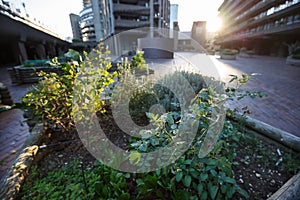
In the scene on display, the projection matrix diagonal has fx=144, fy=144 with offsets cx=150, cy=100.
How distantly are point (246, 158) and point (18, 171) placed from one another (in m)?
2.41

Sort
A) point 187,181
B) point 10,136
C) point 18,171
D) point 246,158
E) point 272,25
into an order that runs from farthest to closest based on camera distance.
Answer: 1. point 272,25
2. point 10,136
3. point 246,158
4. point 18,171
5. point 187,181

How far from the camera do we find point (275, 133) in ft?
6.51

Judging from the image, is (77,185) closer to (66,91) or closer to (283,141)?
(66,91)

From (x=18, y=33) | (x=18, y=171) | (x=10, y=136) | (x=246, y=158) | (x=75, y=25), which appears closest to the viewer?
(x=18, y=171)

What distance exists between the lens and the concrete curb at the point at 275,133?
1816 mm

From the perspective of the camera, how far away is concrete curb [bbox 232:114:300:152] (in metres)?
1.82

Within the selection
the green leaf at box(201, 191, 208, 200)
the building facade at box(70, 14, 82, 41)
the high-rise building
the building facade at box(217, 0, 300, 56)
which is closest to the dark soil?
the green leaf at box(201, 191, 208, 200)

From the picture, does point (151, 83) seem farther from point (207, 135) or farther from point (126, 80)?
point (207, 135)

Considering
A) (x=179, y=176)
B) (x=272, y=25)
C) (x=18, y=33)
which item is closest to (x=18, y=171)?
(x=179, y=176)

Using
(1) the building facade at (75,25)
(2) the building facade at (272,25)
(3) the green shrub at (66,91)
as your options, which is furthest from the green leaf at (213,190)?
(1) the building facade at (75,25)

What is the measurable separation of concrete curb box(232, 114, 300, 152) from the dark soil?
0.27 feet

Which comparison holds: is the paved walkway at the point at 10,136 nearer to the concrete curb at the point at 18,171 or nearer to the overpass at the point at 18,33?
the concrete curb at the point at 18,171

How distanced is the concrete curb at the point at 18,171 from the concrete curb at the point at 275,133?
2.78 metres

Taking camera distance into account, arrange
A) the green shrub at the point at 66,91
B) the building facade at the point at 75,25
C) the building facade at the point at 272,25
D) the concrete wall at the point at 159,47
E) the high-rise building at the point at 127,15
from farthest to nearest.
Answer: the building facade at the point at 75,25 < the high-rise building at the point at 127,15 < the building facade at the point at 272,25 < the concrete wall at the point at 159,47 < the green shrub at the point at 66,91
